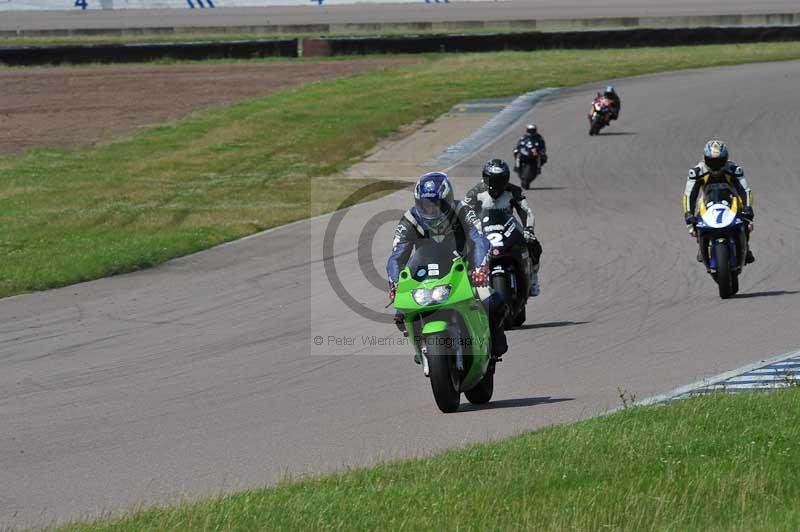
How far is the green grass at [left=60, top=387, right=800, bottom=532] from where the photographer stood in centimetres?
621

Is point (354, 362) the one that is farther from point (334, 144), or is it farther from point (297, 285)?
point (334, 144)

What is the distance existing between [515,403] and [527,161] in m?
16.0

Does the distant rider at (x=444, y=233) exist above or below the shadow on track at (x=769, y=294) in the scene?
above

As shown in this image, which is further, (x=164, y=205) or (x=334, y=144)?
(x=334, y=144)

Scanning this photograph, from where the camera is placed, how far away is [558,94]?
41.6 m

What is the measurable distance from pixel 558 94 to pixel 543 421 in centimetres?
3292

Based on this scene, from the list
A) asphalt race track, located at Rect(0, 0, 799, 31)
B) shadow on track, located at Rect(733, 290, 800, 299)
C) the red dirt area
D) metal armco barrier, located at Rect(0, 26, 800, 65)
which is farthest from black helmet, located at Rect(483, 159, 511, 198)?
asphalt race track, located at Rect(0, 0, 799, 31)

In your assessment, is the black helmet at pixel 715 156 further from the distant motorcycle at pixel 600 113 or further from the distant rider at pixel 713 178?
the distant motorcycle at pixel 600 113

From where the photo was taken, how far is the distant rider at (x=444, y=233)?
32.0 feet

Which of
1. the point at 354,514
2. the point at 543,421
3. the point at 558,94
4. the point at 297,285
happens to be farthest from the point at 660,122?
the point at 354,514

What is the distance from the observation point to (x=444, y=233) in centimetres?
995

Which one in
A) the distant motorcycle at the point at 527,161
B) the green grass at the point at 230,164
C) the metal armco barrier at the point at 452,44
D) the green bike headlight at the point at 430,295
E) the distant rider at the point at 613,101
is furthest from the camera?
the metal armco barrier at the point at 452,44

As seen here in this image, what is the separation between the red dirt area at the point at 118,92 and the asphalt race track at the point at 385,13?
1790 centimetres

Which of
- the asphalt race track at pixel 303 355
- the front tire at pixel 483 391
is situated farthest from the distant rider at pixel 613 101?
the front tire at pixel 483 391
